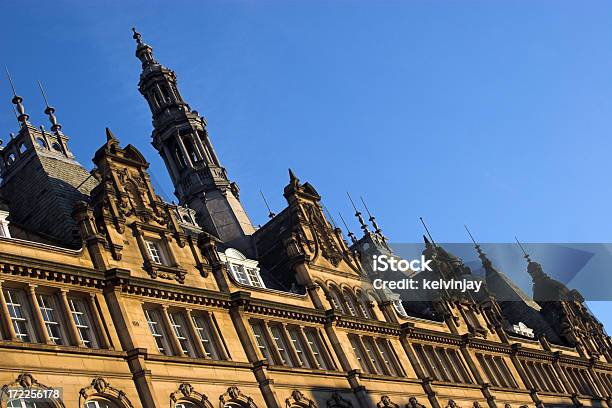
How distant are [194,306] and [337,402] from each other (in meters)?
10.3

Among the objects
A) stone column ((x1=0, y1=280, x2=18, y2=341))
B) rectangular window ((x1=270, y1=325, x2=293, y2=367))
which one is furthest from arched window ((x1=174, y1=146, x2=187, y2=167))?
stone column ((x1=0, y1=280, x2=18, y2=341))

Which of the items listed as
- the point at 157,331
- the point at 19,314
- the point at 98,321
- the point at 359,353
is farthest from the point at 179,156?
the point at 19,314

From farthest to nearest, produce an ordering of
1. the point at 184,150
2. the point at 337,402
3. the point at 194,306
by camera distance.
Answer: the point at 184,150 < the point at 337,402 < the point at 194,306

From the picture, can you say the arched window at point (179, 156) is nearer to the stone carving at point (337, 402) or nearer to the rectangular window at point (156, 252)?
the rectangular window at point (156, 252)

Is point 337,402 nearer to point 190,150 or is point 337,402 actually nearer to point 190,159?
point 190,159

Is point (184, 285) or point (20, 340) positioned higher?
point (184, 285)

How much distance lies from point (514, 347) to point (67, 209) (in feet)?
142

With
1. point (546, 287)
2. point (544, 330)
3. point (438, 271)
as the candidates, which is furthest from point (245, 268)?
point (546, 287)

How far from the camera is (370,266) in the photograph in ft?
206

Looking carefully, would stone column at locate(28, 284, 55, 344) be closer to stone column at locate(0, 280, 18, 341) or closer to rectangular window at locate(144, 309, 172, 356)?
stone column at locate(0, 280, 18, 341)

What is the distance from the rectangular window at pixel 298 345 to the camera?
4703 centimetres

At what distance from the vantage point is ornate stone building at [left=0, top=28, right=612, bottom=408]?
34125 mm

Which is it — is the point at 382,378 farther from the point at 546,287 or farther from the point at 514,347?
the point at 546,287

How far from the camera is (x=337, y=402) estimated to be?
4606 cm
